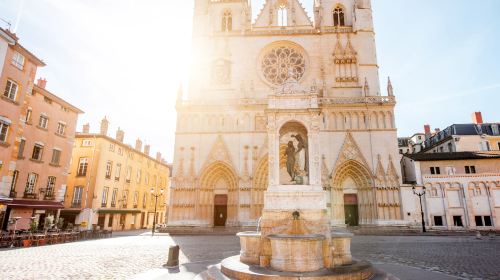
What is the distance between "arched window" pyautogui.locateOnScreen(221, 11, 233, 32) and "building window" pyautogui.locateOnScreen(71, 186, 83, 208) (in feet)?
75.7

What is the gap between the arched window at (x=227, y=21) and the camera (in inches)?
1246

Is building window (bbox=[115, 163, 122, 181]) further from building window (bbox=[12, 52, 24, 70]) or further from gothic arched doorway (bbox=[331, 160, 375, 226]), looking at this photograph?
gothic arched doorway (bbox=[331, 160, 375, 226])

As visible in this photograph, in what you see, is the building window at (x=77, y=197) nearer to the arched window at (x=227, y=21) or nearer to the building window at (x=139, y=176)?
the building window at (x=139, y=176)

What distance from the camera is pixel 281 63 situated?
30297 millimetres

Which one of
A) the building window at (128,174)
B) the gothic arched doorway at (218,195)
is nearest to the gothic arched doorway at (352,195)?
the gothic arched doorway at (218,195)

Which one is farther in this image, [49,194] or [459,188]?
[459,188]

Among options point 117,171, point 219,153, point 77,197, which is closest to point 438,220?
point 219,153

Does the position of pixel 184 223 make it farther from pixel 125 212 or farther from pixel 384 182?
pixel 384 182

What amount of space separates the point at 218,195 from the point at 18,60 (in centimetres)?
1860

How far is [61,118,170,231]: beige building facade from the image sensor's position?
29.5m

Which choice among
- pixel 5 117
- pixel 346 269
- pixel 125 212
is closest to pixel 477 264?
pixel 346 269

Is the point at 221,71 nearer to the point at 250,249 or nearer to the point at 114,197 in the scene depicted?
the point at 114,197

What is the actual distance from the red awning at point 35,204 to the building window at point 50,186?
63 cm

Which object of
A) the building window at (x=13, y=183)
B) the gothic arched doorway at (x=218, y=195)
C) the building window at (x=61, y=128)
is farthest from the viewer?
the gothic arched doorway at (x=218, y=195)
